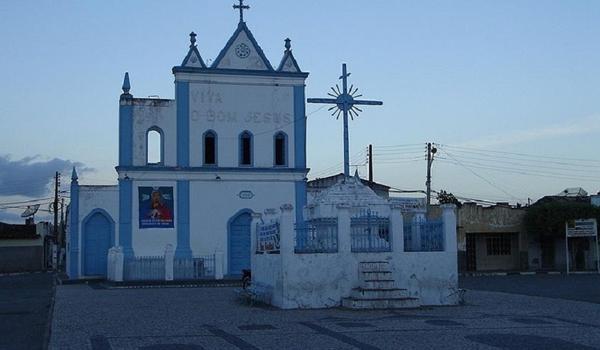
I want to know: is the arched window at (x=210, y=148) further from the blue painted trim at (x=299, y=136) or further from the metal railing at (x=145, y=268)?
the metal railing at (x=145, y=268)

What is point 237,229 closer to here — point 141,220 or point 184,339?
point 141,220

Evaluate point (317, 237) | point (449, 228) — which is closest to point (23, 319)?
point (317, 237)

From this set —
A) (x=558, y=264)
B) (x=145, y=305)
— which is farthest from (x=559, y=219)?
(x=145, y=305)

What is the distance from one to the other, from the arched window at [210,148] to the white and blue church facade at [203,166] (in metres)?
0.05

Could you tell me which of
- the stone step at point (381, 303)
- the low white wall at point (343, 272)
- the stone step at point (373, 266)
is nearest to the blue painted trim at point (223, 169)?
the low white wall at point (343, 272)

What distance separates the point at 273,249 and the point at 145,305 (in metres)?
3.75

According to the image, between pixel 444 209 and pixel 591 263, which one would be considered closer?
pixel 444 209

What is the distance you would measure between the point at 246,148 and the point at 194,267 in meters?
6.15

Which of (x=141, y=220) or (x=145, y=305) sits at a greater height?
(x=141, y=220)

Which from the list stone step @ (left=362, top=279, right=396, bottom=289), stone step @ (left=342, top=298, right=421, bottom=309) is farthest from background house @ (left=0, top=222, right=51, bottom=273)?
stone step @ (left=342, top=298, right=421, bottom=309)

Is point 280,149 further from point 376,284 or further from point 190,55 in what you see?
point 376,284

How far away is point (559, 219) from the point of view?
44.9 meters

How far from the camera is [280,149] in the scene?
1529 inches

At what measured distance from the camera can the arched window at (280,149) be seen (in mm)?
38531
